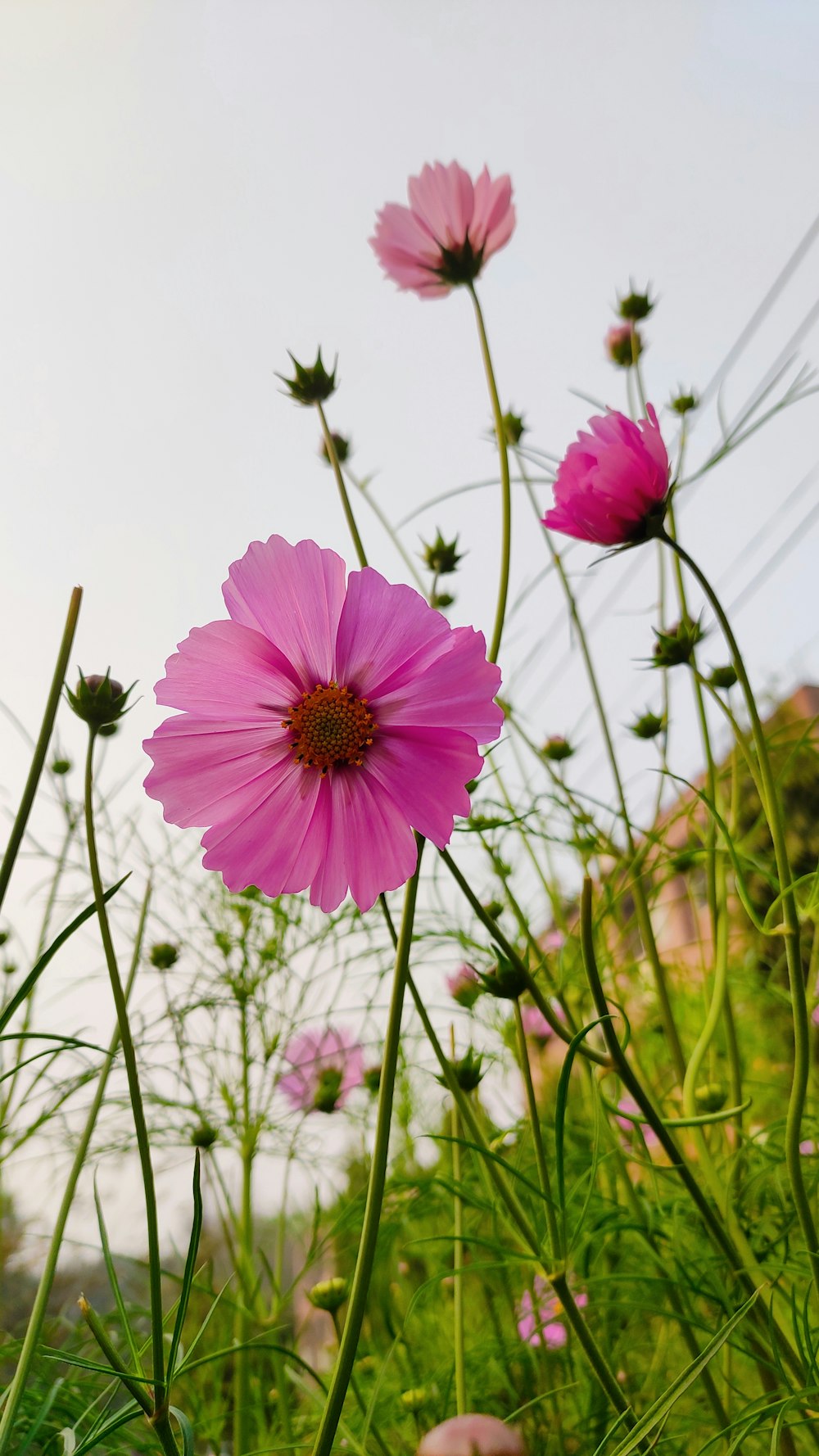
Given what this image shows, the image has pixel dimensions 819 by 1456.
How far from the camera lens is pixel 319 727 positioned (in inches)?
14.6

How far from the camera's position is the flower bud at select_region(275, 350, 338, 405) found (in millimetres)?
531

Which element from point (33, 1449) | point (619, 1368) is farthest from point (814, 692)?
point (33, 1449)

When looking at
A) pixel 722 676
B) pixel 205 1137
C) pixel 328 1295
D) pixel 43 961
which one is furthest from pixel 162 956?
pixel 43 961

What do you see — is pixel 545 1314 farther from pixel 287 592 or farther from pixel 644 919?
pixel 287 592

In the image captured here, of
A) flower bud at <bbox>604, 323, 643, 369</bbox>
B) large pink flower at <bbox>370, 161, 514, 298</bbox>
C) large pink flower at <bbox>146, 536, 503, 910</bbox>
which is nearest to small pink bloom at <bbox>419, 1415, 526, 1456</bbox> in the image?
large pink flower at <bbox>146, 536, 503, 910</bbox>

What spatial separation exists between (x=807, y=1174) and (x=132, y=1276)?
4.99ft

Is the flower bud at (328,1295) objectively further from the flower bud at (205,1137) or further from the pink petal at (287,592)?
the pink petal at (287,592)

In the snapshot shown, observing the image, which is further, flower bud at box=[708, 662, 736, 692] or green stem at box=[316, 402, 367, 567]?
flower bud at box=[708, 662, 736, 692]

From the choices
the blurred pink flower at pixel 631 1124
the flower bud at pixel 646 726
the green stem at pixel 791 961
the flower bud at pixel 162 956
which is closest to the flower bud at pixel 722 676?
the flower bud at pixel 646 726

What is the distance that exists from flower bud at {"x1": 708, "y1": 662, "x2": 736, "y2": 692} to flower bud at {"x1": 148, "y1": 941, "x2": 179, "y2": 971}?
0.55m

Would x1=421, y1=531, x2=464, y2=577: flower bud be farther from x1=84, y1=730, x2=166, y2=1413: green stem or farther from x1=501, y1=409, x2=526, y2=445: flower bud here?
x1=84, y1=730, x2=166, y2=1413: green stem

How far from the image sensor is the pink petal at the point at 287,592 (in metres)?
0.35

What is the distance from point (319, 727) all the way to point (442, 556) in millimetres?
333

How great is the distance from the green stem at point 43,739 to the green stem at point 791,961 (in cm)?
20
